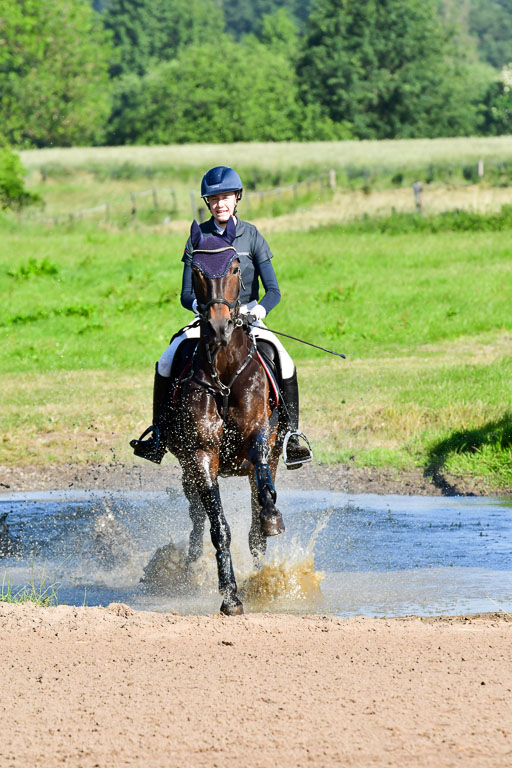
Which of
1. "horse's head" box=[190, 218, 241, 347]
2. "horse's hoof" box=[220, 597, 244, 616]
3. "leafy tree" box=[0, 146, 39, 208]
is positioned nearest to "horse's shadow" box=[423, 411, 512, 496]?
"horse's hoof" box=[220, 597, 244, 616]

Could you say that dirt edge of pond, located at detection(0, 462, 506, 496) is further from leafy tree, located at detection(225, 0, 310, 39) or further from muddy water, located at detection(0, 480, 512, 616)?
leafy tree, located at detection(225, 0, 310, 39)

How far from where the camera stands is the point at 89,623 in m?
6.94

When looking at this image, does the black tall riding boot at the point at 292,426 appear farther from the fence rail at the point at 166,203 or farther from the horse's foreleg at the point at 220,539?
Answer: the fence rail at the point at 166,203

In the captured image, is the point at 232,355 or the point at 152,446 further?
the point at 152,446

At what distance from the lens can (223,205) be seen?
807cm

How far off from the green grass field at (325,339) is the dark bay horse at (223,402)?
258 centimetres

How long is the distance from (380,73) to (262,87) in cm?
992

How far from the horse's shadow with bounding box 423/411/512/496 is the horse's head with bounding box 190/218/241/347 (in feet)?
18.1

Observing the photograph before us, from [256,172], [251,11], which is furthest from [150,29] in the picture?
[256,172]

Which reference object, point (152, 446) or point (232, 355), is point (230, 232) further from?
point (152, 446)

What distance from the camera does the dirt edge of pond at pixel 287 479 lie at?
12.2 meters

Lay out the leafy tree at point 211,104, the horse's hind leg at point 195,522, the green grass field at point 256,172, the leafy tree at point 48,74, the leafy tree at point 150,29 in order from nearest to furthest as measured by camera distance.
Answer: the horse's hind leg at point 195,522 < the green grass field at point 256,172 < the leafy tree at point 211,104 < the leafy tree at point 48,74 < the leafy tree at point 150,29

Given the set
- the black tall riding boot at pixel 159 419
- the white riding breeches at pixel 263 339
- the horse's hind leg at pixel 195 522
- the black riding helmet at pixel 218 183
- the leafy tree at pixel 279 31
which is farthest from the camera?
the leafy tree at pixel 279 31

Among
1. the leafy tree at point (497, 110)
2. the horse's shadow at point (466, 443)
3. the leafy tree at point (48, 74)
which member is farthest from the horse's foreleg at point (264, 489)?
the leafy tree at point (497, 110)
